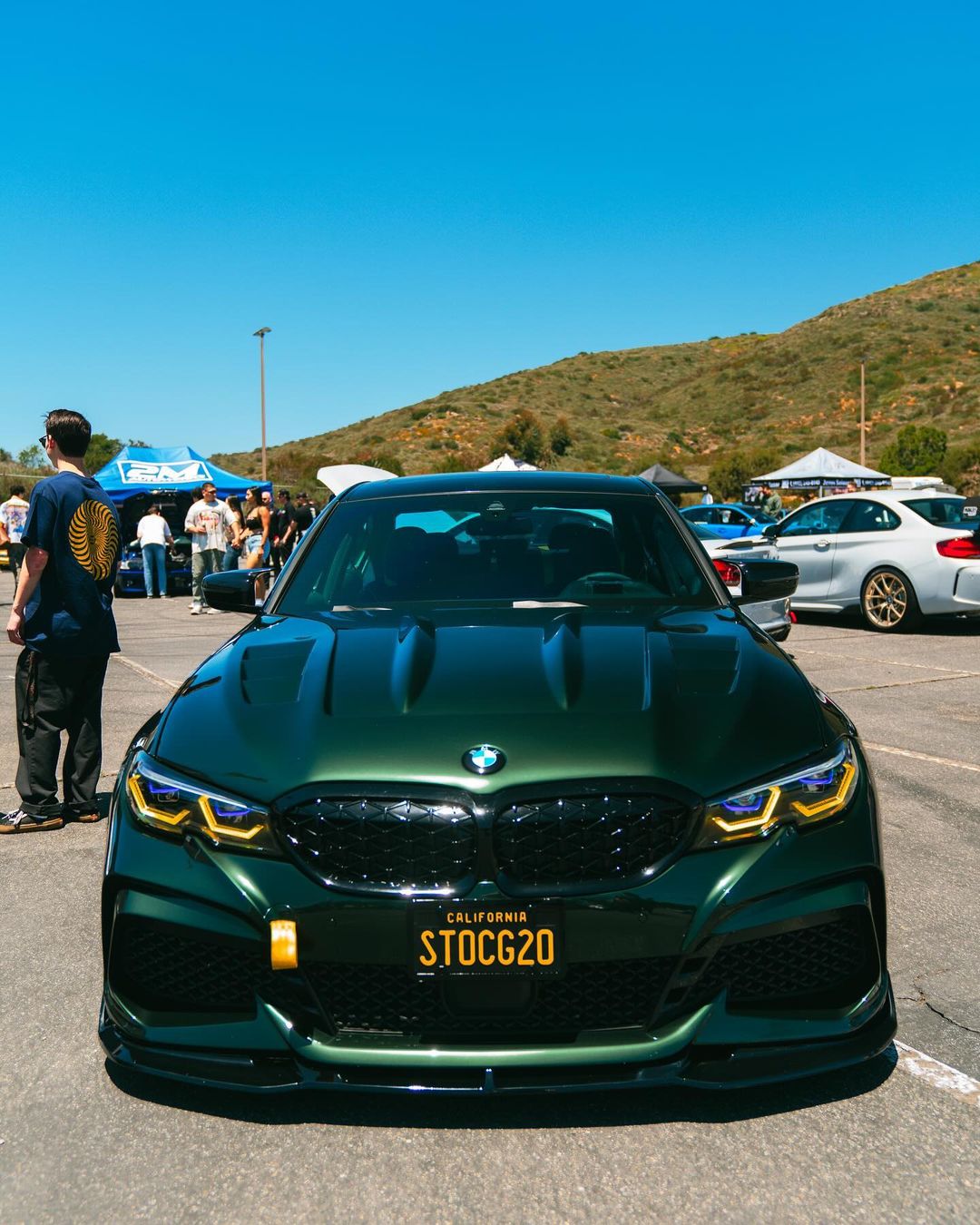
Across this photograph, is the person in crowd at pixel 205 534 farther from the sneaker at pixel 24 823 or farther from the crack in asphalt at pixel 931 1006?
the crack in asphalt at pixel 931 1006

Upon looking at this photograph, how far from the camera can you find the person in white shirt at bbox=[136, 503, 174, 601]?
63.0ft

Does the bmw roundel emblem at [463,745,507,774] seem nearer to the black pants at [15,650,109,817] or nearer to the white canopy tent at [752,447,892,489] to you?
the black pants at [15,650,109,817]

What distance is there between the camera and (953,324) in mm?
75062

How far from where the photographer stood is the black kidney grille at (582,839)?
2.43m

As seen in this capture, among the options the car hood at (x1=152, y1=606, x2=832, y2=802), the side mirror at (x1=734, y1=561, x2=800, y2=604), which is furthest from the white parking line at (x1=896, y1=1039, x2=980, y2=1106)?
the side mirror at (x1=734, y1=561, x2=800, y2=604)

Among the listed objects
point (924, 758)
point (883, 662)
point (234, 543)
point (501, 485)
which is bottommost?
point (883, 662)

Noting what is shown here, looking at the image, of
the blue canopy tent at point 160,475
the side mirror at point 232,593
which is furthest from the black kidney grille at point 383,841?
the blue canopy tent at point 160,475

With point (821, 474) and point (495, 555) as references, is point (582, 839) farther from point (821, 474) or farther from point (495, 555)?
point (821, 474)

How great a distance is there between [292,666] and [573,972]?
3.74 feet

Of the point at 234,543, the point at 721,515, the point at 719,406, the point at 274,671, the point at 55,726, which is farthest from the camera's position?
the point at 719,406

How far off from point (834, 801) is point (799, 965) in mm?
356

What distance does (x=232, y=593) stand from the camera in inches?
171

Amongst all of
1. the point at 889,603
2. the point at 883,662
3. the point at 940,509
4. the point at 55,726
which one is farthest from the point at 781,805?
the point at 940,509

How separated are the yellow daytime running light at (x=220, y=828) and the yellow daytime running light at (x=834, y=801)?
1137 mm
